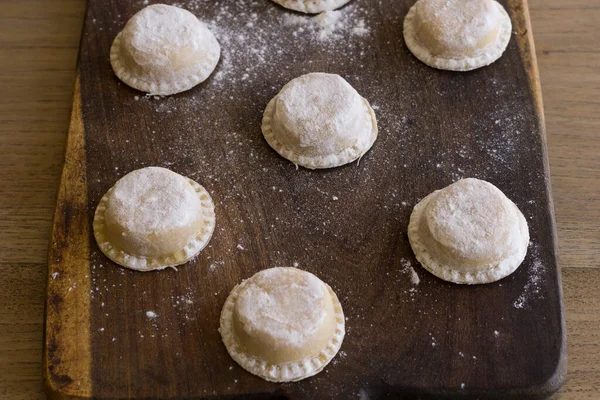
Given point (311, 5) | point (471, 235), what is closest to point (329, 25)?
point (311, 5)

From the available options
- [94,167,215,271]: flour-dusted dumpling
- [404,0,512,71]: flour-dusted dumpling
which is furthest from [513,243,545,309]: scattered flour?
[94,167,215,271]: flour-dusted dumpling

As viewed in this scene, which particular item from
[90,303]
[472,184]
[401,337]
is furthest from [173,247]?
[472,184]

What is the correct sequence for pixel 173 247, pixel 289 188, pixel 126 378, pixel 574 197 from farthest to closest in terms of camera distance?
pixel 574 197, pixel 289 188, pixel 173 247, pixel 126 378

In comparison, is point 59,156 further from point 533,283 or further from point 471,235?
point 533,283

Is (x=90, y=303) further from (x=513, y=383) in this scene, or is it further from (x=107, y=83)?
(x=513, y=383)

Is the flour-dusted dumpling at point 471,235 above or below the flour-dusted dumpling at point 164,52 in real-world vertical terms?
below

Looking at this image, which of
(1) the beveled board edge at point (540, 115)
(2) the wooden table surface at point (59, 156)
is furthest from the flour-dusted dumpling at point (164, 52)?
(1) the beveled board edge at point (540, 115)

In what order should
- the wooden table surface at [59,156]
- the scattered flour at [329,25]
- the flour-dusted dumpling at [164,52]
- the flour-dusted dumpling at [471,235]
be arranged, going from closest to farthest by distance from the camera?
the flour-dusted dumpling at [471,235] → the wooden table surface at [59,156] → the flour-dusted dumpling at [164,52] → the scattered flour at [329,25]

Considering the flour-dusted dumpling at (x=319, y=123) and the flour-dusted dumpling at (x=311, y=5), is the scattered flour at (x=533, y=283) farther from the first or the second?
the flour-dusted dumpling at (x=311, y=5)
